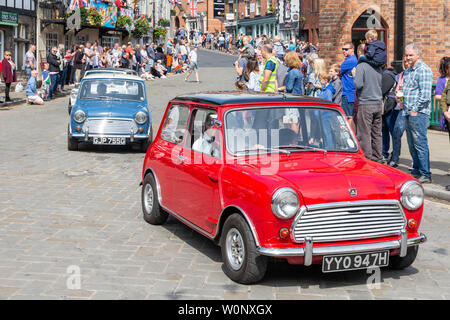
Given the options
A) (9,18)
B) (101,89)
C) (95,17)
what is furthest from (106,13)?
(101,89)

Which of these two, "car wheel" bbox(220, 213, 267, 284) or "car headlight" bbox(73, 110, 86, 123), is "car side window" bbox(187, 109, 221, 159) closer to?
"car wheel" bbox(220, 213, 267, 284)

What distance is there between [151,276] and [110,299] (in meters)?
0.67

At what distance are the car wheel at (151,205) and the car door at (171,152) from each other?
0.59ft

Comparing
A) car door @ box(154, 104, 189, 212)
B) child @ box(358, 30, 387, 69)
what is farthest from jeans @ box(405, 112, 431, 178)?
car door @ box(154, 104, 189, 212)

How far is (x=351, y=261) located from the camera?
525 centimetres

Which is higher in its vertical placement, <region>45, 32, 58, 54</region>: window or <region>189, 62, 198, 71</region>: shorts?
<region>45, 32, 58, 54</region>: window

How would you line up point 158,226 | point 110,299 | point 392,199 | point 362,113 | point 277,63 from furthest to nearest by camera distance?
1. point 277,63
2. point 362,113
3. point 158,226
4. point 392,199
5. point 110,299

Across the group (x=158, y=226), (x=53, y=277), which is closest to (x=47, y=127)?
(x=158, y=226)

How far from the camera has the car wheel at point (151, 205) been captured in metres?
7.44

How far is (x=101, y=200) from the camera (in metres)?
8.89

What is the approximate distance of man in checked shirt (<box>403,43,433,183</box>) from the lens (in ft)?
32.1

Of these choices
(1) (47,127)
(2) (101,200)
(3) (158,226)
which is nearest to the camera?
(3) (158,226)

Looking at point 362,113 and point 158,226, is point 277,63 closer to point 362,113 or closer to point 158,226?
point 362,113

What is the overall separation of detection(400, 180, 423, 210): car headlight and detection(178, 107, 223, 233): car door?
1602mm
